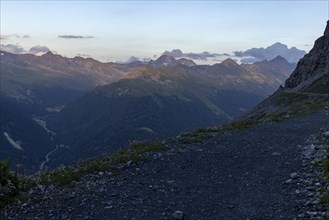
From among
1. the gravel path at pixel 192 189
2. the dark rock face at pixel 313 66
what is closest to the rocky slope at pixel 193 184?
the gravel path at pixel 192 189

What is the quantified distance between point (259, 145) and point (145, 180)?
1066 cm

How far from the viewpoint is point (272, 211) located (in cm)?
1512

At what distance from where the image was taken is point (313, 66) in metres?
138

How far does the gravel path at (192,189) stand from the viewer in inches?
620

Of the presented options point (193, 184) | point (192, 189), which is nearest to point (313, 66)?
point (193, 184)

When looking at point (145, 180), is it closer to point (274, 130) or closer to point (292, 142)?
point (292, 142)

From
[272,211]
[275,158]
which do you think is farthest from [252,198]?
[275,158]

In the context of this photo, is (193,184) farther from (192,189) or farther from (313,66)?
(313,66)

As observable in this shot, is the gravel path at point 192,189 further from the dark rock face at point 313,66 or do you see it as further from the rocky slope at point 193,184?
the dark rock face at point 313,66

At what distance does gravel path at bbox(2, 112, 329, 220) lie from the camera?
15.7 metres

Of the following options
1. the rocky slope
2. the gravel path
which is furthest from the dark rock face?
the gravel path

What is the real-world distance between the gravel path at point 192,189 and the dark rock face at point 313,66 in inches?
4109

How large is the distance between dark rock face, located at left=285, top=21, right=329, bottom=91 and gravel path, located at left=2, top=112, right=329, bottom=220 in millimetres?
104373

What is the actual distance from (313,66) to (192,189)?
431ft
